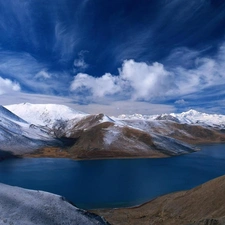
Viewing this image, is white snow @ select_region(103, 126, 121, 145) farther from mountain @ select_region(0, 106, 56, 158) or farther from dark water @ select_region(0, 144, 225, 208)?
dark water @ select_region(0, 144, 225, 208)

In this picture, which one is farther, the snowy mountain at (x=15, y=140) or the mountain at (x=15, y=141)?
the snowy mountain at (x=15, y=140)

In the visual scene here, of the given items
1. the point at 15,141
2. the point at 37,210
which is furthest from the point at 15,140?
the point at 37,210

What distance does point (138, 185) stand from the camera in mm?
67812

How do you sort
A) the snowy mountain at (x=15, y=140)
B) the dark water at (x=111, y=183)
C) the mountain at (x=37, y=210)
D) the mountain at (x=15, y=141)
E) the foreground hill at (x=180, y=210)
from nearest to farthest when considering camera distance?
the mountain at (x=37, y=210)
the foreground hill at (x=180, y=210)
the dark water at (x=111, y=183)
the mountain at (x=15, y=141)
the snowy mountain at (x=15, y=140)

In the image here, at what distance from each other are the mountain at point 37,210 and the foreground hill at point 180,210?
10.1 m

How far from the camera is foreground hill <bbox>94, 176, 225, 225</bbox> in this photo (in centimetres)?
3650

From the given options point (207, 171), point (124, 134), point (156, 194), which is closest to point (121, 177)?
point (156, 194)

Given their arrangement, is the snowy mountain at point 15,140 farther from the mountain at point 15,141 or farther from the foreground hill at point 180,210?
the foreground hill at point 180,210

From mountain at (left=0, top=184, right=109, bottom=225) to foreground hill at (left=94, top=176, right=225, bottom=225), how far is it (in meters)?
10.1

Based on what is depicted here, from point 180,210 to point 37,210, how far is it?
22252mm

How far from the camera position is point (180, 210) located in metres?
40.7

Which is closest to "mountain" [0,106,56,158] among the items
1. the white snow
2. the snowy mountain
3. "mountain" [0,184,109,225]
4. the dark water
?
the snowy mountain

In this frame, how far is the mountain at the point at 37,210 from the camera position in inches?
1084

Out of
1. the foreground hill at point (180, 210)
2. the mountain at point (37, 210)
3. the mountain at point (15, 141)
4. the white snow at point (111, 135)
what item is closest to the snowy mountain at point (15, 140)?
the mountain at point (15, 141)
